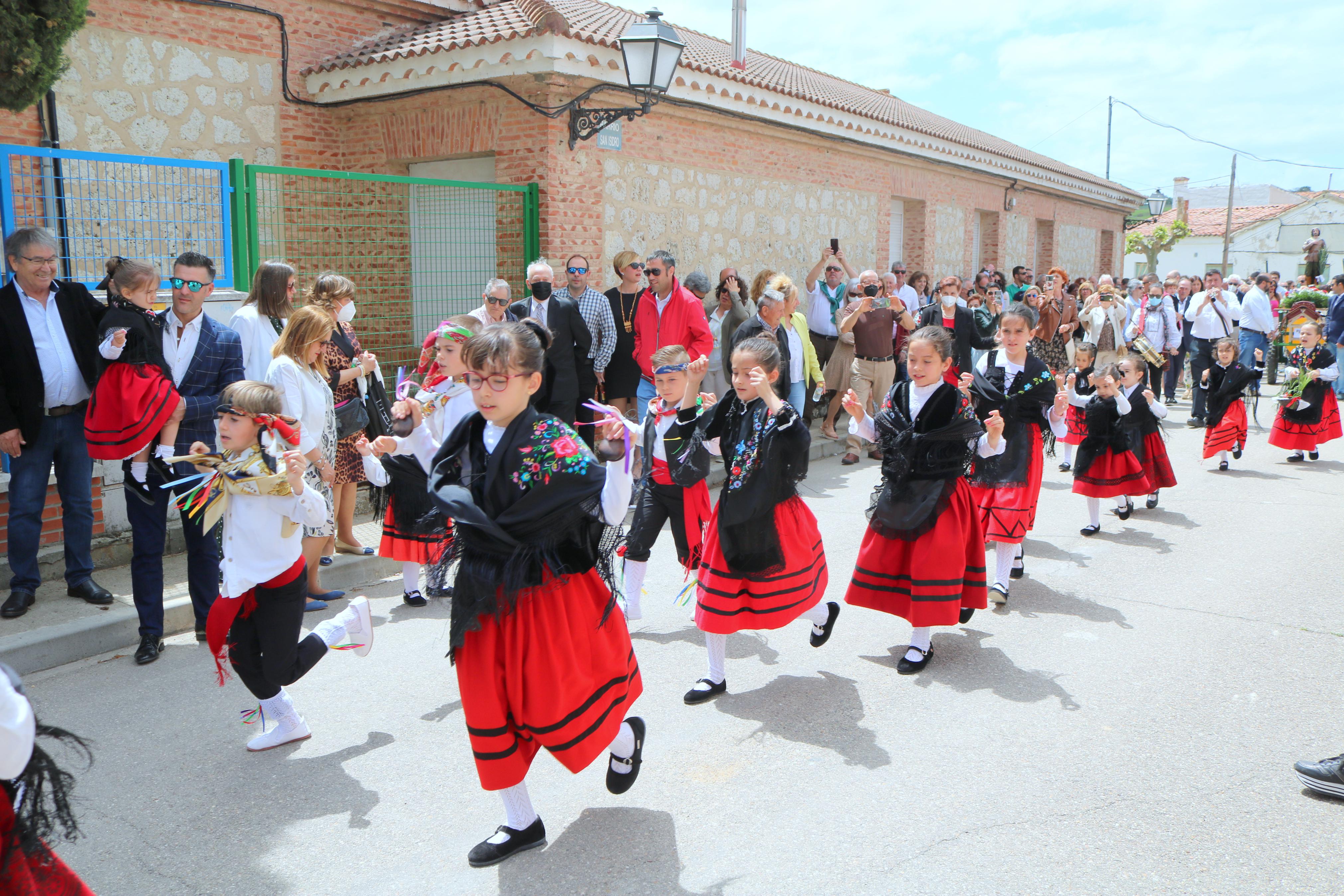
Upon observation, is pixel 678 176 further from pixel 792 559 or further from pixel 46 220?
pixel 792 559

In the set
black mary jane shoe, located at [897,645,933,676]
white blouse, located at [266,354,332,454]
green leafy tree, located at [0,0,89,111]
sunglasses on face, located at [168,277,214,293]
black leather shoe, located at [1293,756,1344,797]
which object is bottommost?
black mary jane shoe, located at [897,645,933,676]

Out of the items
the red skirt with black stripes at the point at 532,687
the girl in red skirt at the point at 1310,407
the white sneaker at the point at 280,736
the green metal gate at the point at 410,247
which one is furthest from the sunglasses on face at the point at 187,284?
the girl in red skirt at the point at 1310,407

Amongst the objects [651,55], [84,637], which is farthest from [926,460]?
[651,55]

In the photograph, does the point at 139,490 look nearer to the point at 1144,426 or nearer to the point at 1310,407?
the point at 1144,426

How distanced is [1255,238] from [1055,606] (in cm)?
5437

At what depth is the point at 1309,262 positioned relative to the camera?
18.1 metres

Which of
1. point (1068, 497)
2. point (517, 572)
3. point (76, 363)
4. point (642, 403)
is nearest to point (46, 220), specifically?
point (76, 363)

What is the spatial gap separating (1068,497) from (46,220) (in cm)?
793

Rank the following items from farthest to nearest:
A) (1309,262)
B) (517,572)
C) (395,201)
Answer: (1309,262)
(395,201)
(517,572)

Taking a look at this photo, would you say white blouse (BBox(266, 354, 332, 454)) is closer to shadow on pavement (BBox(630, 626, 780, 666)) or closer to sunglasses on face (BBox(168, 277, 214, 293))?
sunglasses on face (BBox(168, 277, 214, 293))

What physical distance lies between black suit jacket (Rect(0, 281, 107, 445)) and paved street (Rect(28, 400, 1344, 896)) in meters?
1.27

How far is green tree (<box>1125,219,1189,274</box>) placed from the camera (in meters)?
39.7

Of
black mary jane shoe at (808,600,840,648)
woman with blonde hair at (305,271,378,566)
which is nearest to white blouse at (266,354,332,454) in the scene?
woman with blonde hair at (305,271,378,566)

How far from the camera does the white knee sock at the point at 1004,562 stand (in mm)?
5762
